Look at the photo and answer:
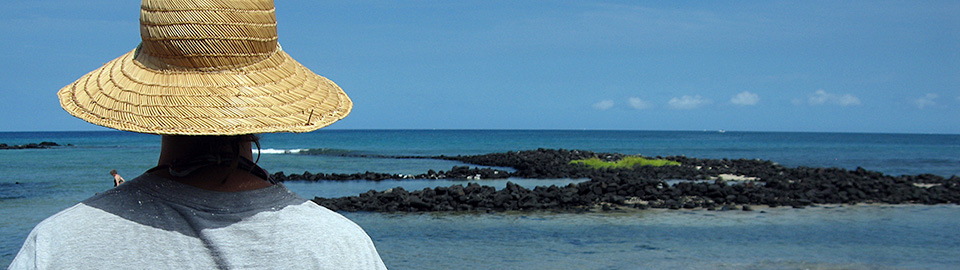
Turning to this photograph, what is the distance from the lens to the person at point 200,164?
5.08 feet

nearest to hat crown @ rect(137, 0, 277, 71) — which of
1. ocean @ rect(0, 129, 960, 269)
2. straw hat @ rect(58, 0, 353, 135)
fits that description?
straw hat @ rect(58, 0, 353, 135)

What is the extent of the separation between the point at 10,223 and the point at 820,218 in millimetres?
17095

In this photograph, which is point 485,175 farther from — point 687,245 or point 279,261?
point 279,261

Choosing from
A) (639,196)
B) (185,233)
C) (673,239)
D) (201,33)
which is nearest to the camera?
(185,233)

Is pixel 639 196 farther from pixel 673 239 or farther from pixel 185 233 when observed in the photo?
pixel 185 233

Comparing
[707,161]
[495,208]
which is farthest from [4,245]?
[707,161]

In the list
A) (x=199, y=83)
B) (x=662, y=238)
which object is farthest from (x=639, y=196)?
(x=199, y=83)

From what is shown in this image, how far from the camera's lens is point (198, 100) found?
5.45 ft

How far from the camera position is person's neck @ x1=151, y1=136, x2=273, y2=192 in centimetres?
164

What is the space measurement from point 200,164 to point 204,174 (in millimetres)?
22

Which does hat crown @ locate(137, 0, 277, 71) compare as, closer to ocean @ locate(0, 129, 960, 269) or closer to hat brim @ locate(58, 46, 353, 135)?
hat brim @ locate(58, 46, 353, 135)

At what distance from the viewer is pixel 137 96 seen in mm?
1693

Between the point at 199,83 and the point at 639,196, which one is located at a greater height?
the point at 199,83

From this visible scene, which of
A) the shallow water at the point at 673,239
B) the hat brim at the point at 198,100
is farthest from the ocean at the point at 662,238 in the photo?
the hat brim at the point at 198,100
